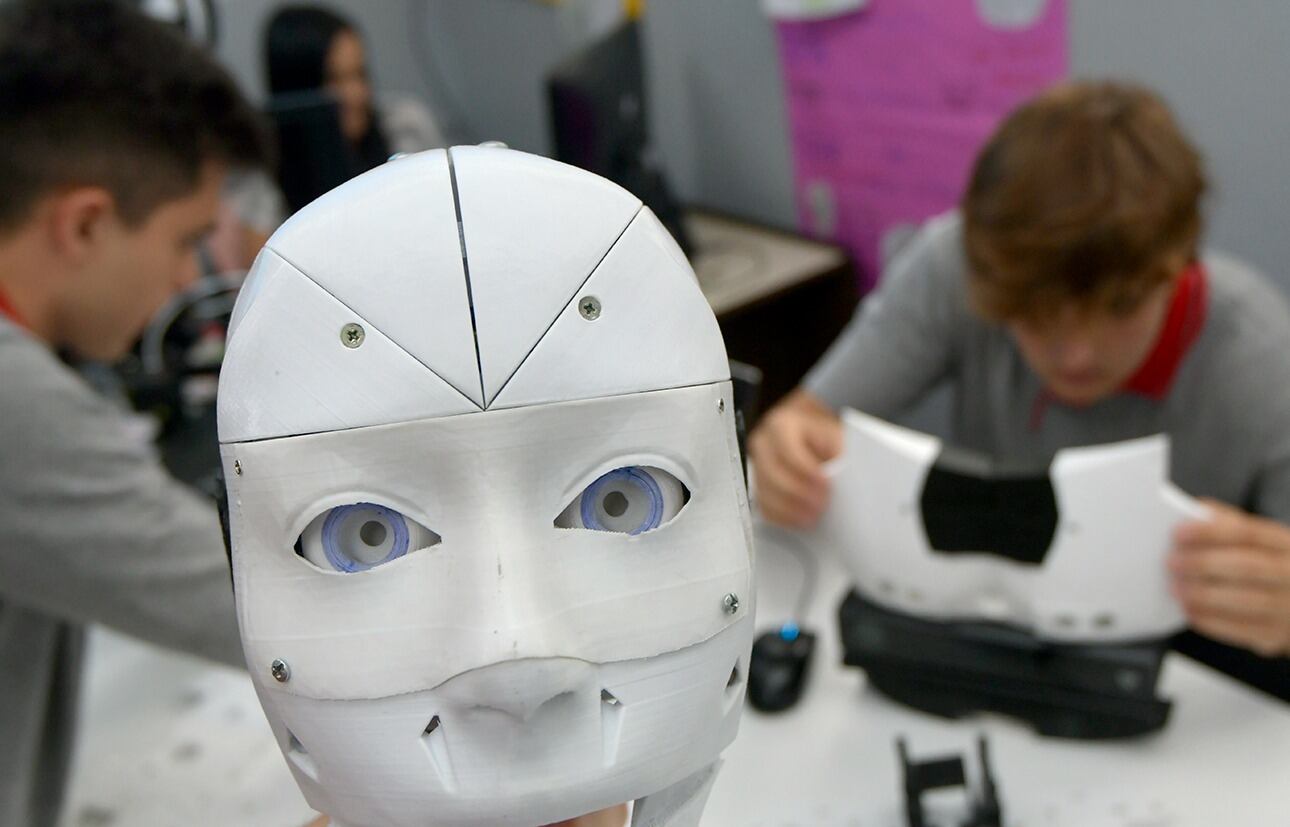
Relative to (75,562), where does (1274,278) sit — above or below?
below

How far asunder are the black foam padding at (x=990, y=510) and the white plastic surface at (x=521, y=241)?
1.53 ft

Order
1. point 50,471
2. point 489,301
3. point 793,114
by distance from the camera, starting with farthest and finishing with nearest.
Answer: point 793,114 < point 50,471 < point 489,301

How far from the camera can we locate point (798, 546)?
1136mm

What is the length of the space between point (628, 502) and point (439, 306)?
0.30ft

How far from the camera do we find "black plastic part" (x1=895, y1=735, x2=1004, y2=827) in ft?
2.54

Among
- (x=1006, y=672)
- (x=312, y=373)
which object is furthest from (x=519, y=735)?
(x=1006, y=672)

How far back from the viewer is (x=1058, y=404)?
114 centimetres

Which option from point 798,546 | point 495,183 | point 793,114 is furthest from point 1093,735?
point 793,114

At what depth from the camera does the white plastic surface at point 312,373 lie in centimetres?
33

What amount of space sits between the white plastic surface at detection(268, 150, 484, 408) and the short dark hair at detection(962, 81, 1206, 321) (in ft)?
2.31

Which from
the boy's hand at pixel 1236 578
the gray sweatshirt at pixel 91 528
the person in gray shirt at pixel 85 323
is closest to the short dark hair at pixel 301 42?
the person in gray shirt at pixel 85 323

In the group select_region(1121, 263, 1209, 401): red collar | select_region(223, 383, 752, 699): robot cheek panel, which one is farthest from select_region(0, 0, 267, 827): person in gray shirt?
select_region(1121, 263, 1209, 401): red collar

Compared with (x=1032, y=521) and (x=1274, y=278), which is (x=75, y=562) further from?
(x=1274, y=278)

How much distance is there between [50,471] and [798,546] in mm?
699
